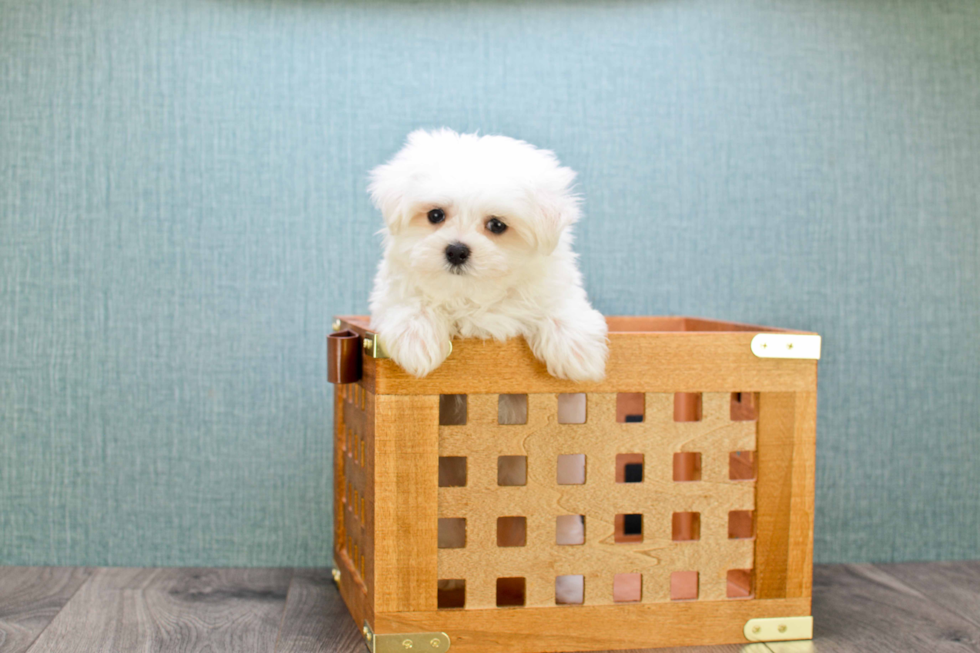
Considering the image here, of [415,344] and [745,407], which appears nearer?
[415,344]

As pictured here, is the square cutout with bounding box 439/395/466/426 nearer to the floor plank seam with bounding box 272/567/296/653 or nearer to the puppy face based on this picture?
the puppy face

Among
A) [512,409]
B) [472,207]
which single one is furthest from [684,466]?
[472,207]

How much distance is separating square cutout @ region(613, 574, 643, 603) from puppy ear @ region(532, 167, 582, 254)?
0.56 m

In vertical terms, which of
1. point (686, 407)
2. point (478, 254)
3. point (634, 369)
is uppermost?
point (478, 254)

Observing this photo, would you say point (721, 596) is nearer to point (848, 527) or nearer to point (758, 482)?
point (758, 482)

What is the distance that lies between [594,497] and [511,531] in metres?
0.20

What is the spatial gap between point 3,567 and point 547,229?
4.57 ft

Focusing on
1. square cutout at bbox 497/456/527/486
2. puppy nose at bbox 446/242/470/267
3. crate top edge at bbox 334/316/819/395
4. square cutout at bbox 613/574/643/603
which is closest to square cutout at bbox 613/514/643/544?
square cutout at bbox 613/574/643/603

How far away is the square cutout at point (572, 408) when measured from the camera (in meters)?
1.28

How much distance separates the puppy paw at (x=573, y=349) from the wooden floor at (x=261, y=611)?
48cm

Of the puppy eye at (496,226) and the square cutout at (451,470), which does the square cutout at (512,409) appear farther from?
the puppy eye at (496,226)

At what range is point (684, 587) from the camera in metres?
1.38

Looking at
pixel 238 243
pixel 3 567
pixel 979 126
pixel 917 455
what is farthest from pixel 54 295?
pixel 979 126

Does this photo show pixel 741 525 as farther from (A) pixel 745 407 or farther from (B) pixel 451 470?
(B) pixel 451 470
